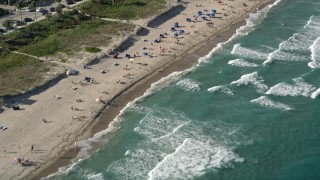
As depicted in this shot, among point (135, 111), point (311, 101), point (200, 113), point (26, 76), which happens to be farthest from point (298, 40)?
point (26, 76)

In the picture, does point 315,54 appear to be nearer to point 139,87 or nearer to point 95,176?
point 139,87

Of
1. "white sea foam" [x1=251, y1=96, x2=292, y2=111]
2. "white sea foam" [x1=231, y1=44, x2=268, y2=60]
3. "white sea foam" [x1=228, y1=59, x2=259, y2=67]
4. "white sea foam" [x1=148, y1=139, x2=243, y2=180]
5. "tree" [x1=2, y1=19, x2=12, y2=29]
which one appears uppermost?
"tree" [x1=2, y1=19, x2=12, y2=29]

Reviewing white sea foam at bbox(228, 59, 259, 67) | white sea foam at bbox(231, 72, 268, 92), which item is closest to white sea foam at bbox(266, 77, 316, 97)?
white sea foam at bbox(231, 72, 268, 92)

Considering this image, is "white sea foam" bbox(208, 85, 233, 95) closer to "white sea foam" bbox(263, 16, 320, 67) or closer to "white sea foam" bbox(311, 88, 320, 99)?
"white sea foam" bbox(263, 16, 320, 67)

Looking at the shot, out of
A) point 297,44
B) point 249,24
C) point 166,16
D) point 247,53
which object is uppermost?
point 166,16

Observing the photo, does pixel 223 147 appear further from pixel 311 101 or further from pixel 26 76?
pixel 26 76

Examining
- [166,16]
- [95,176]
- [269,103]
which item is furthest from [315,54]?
[95,176]
